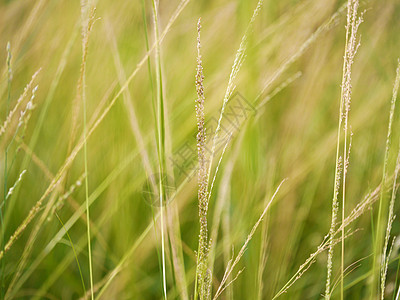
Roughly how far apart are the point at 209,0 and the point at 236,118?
3.15 feet

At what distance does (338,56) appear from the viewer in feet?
5.54

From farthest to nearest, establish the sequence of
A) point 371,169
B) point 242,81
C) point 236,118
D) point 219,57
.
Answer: point 219,57
point 242,81
point 371,169
point 236,118

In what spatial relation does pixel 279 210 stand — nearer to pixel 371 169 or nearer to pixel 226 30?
pixel 371 169

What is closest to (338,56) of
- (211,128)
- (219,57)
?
(219,57)

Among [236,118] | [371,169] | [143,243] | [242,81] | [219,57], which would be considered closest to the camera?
[143,243]

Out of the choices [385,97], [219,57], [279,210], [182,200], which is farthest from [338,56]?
[182,200]

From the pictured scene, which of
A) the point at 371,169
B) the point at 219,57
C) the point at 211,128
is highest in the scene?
the point at 219,57

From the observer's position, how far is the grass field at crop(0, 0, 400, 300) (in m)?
1.05

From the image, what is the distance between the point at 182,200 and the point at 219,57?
59 cm

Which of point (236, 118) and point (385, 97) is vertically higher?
point (236, 118)

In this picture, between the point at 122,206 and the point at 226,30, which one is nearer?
the point at 122,206

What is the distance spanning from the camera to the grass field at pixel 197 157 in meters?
1.05

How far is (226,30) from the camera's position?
172 cm

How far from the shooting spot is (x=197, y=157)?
1.19m
